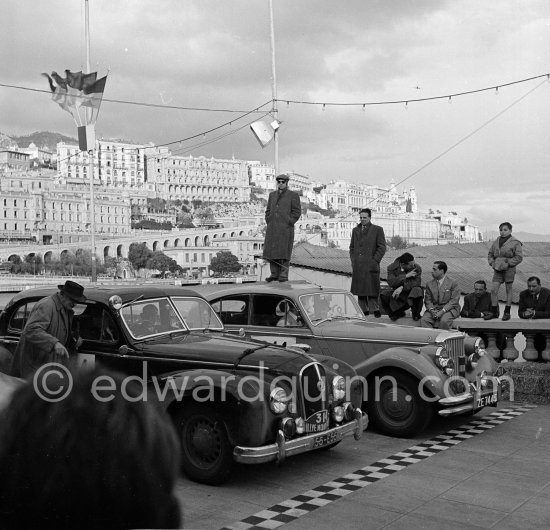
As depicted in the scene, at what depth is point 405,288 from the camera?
1123 centimetres

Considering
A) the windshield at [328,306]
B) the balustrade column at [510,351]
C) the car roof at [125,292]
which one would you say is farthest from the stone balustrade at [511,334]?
the car roof at [125,292]

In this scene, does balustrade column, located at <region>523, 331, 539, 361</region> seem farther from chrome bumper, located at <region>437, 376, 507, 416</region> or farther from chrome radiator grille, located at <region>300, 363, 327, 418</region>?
chrome radiator grille, located at <region>300, 363, 327, 418</region>

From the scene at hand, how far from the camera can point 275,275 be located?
11.7 meters

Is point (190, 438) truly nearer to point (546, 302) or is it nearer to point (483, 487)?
point (483, 487)

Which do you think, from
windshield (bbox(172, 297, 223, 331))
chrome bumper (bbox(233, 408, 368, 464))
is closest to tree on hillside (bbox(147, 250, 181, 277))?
windshield (bbox(172, 297, 223, 331))

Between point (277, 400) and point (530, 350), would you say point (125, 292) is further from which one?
point (530, 350)

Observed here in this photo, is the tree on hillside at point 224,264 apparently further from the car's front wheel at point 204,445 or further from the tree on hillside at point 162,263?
the car's front wheel at point 204,445

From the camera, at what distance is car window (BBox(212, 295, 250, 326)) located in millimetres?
8633

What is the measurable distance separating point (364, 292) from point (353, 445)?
183 inches

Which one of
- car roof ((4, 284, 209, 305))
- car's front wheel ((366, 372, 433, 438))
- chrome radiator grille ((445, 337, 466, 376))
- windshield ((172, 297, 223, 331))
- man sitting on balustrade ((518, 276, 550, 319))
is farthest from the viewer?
man sitting on balustrade ((518, 276, 550, 319))

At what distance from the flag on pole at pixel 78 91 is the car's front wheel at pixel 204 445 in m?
21.3

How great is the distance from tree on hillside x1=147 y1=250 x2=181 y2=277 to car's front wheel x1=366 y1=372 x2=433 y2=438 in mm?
101250

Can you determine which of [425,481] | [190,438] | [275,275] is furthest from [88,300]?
[275,275]

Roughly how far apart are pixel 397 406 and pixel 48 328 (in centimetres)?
399
